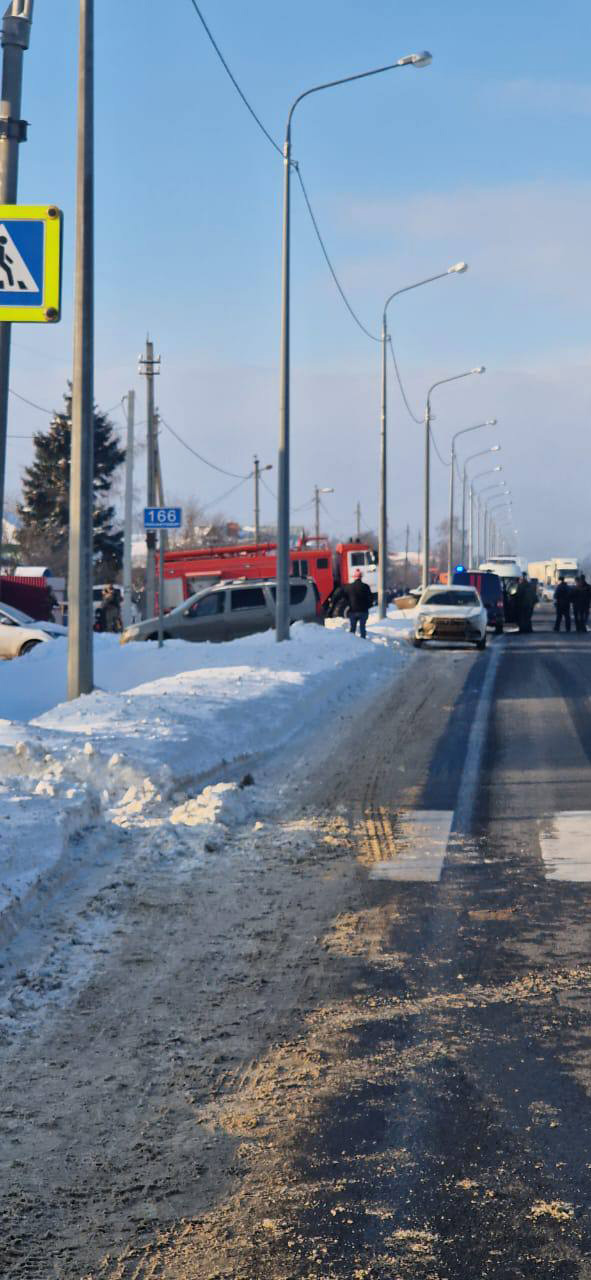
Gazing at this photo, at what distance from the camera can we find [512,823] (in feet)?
31.0

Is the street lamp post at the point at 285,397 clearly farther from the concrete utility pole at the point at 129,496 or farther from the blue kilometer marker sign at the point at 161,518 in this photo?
the concrete utility pole at the point at 129,496

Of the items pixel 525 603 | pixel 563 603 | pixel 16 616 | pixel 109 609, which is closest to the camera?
pixel 16 616

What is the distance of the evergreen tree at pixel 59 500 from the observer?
78750 millimetres

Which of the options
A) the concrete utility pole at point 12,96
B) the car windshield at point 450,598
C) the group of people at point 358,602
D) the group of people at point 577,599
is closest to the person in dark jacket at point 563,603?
the group of people at point 577,599

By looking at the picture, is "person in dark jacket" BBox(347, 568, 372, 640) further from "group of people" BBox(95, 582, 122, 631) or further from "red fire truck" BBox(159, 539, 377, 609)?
"red fire truck" BBox(159, 539, 377, 609)

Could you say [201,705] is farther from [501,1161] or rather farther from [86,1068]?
[501,1161]

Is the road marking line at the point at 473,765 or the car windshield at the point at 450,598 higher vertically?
the car windshield at the point at 450,598

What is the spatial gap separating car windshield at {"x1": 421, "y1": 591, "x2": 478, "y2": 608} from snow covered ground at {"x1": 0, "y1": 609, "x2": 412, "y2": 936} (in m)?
9.10

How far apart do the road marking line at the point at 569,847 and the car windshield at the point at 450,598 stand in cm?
2286

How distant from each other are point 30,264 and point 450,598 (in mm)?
23819

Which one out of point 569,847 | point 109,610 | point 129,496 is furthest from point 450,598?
point 569,847

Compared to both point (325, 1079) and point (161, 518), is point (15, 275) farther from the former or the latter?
point (161, 518)

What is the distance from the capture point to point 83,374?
15094mm

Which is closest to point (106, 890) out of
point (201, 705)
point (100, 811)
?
point (100, 811)
